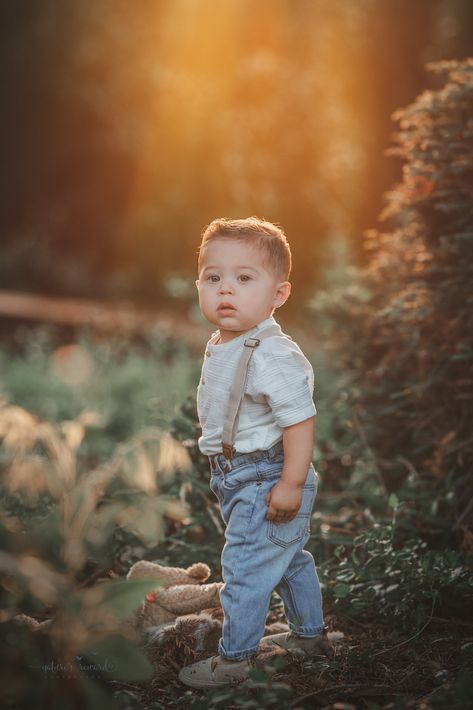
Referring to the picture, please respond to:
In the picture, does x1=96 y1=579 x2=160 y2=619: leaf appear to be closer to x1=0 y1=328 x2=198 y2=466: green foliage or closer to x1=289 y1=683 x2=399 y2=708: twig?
x1=289 y1=683 x2=399 y2=708: twig

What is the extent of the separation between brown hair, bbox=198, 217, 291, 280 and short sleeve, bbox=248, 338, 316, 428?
0.95ft

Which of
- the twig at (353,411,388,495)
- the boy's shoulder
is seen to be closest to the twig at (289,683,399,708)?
the boy's shoulder

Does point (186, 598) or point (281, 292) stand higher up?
point (281, 292)

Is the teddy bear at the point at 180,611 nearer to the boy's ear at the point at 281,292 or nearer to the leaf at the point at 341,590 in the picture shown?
the leaf at the point at 341,590

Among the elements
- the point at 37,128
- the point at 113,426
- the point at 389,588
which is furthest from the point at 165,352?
the point at 37,128

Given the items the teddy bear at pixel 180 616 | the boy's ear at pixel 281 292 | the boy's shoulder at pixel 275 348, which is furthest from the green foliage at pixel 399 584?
the boy's ear at pixel 281 292

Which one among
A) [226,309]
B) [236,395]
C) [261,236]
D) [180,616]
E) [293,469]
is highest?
[261,236]

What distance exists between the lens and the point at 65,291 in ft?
47.8

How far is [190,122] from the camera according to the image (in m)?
13.0

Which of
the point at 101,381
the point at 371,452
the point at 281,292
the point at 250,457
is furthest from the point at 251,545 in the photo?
the point at 101,381

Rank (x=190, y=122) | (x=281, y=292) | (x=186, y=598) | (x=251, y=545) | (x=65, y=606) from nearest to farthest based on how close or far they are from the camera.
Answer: (x=65, y=606), (x=251, y=545), (x=281, y=292), (x=186, y=598), (x=190, y=122)

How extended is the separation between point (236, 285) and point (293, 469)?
0.64 metres

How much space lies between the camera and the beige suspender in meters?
2.52

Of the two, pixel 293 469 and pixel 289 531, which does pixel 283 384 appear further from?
pixel 289 531
